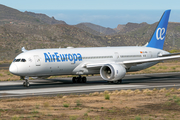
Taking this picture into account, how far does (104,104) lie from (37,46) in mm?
109373

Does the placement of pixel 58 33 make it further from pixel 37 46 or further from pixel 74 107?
pixel 74 107

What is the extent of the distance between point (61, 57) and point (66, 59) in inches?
24.7

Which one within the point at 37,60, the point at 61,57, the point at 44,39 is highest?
the point at 44,39

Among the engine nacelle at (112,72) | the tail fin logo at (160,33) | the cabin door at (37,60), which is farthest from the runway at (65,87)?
the tail fin logo at (160,33)

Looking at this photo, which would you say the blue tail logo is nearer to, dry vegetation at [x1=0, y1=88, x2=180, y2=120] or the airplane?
the airplane

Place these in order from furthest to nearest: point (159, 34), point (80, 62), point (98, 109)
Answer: point (159, 34), point (80, 62), point (98, 109)

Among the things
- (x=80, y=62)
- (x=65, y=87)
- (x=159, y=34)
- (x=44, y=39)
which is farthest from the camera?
(x=44, y=39)

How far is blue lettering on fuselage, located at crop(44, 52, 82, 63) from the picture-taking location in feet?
113

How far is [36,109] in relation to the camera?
62.0 ft

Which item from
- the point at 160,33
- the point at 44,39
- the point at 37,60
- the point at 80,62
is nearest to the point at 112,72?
the point at 80,62

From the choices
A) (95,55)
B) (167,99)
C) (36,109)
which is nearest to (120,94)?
(167,99)

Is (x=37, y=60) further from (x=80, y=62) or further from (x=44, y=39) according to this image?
(x=44, y=39)

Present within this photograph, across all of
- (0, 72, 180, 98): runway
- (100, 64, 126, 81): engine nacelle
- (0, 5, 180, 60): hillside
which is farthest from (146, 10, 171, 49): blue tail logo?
(0, 5, 180, 60): hillside

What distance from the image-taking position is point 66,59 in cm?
3553
